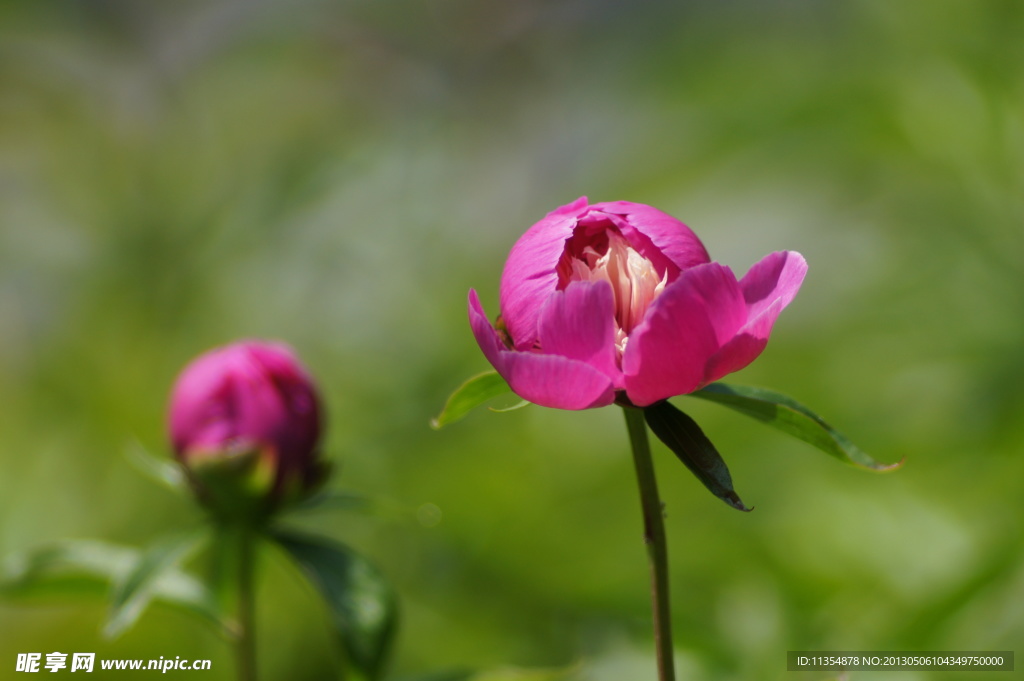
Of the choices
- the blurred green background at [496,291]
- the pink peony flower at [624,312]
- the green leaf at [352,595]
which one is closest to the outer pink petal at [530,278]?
the pink peony flower at [624,312]

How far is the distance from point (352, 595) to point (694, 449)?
29 centimetres

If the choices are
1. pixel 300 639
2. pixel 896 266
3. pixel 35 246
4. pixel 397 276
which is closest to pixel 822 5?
pixel 896 266

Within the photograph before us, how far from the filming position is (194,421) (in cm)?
65

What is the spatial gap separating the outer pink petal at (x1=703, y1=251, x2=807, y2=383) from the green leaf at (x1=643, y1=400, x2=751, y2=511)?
0.07 ft

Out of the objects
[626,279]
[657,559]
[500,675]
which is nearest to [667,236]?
[626,279]

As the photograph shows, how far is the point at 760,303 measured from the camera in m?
0.42

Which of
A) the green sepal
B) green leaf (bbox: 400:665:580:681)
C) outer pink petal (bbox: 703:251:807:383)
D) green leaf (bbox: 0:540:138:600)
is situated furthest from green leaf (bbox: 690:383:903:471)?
green leaf (bbox: 0:540:138:600)

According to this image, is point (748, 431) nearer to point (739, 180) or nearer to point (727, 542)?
point (727, 542)

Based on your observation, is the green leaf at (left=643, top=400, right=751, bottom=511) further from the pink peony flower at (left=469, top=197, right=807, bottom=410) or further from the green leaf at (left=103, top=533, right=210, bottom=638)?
the green leaf at (left=103, top=533, right=210, bottom=638)

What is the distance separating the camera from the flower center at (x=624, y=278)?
429 mm

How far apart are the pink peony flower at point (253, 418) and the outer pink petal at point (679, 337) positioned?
33cm

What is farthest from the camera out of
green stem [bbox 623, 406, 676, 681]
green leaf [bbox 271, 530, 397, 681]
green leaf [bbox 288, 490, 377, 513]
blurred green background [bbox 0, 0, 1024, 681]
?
blurred green background [bbox 0, 0, 1024, 681]

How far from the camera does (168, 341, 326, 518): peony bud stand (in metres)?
0.63

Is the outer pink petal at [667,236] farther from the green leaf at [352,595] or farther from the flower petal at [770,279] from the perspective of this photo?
the green leaf at [352,595]
